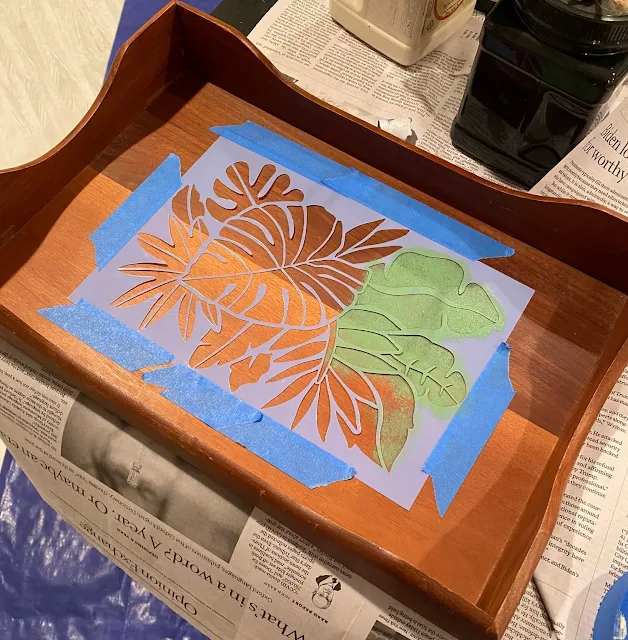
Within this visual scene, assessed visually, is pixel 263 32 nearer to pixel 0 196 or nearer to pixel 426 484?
pixel 0 196

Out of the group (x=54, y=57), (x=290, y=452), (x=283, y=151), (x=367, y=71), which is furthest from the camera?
(x=54, y=57)

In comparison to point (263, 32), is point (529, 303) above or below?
below

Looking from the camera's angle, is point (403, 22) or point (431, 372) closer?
point (431, 372)

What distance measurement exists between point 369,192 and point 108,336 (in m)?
0.22

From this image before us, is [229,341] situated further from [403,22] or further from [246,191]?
[403,22]

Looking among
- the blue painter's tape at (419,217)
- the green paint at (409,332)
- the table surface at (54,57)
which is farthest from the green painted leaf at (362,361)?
the table surface at (54,57)

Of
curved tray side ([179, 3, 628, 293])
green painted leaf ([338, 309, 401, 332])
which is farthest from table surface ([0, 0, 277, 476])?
green painted leaf ([338, 309, 401, 332])

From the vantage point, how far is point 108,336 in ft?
1.41

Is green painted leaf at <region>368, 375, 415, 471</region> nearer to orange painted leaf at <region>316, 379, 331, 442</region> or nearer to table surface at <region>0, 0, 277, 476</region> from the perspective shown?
orange painted leaf at <region>316, 379, 331, 442</region>

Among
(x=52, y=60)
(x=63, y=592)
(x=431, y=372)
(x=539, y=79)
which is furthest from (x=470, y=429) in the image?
(x=52, y=60)

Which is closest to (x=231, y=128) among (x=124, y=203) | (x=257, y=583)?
(x=124, y=203)

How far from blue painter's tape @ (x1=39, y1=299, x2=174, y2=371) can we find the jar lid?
34cm

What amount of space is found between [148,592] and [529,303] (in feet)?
1.24

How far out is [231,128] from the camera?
0.51 metres
